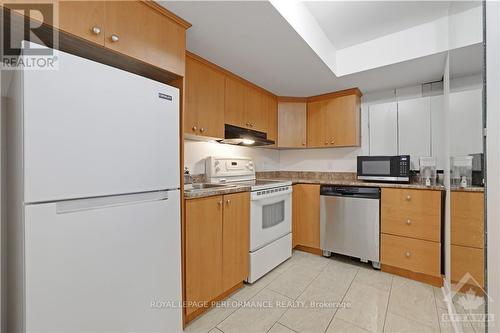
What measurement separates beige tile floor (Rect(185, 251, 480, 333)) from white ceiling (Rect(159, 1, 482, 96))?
2.14m

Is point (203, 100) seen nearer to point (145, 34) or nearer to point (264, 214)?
point (145, 34)

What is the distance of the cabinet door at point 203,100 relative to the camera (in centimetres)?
195

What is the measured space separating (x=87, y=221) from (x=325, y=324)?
5.51 feet

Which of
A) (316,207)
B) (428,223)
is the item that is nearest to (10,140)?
(316,207)

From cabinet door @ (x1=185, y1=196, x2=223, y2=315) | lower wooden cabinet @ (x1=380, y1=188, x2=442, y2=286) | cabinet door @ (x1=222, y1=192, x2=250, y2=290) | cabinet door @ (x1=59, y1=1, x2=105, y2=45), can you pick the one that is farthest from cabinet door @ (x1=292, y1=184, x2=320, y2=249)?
cabinet door @ (x1=59, y1=1, x2=105, y2=45)

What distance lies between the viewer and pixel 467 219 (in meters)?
1.43

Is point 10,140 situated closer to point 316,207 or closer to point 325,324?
point 325,324

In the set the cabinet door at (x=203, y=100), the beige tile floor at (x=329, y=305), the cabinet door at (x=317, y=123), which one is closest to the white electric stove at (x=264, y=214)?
the beige tile floor at (x=329, y=305)

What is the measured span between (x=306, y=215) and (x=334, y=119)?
1359 millimetres

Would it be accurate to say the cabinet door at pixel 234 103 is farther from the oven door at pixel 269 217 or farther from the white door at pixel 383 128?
the white door at pixel 383 128

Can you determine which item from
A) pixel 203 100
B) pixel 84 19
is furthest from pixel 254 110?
pixel 84 19

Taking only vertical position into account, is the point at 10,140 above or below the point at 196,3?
below

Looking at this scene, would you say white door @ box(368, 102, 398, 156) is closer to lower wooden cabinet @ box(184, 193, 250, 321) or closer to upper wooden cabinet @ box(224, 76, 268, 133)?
upper wooden cabinet @ box(224, 76, 268, 133)

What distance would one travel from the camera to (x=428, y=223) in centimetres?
217
